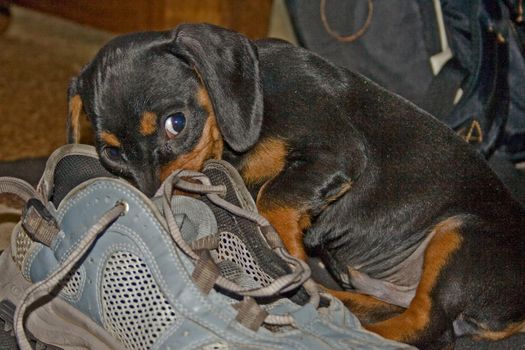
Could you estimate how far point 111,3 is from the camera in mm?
5750

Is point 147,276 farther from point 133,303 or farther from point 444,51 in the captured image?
point 444,51

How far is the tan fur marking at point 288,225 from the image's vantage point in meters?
2.13

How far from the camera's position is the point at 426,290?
2.08 metres

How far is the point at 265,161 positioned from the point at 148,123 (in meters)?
0.39

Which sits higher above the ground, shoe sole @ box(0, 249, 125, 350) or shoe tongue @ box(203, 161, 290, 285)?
shoe tongue @ box(203, 161, 290, 285)

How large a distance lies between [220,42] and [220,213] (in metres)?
0.49

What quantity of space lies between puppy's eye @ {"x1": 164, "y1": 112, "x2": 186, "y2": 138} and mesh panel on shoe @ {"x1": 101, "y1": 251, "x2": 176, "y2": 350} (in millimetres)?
467

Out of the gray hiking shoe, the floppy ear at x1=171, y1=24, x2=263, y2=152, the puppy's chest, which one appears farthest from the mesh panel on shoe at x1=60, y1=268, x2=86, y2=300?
the puppy's chest

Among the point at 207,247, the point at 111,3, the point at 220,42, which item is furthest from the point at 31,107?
Answer: the point at 207,247

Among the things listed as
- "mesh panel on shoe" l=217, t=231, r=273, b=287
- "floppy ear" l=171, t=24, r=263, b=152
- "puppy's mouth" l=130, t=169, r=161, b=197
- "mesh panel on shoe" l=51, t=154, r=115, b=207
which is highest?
"floppy ear" l=171, t=24, r=263, b=152

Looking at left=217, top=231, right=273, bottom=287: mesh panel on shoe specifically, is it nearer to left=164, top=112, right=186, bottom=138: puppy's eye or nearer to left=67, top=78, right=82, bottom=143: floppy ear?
left=164, top=112, right=186, bottom=138: puppy's eye

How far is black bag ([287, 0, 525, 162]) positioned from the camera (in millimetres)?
2752

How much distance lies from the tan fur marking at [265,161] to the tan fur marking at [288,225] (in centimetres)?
14

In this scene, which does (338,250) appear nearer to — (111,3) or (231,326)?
(231,326)
